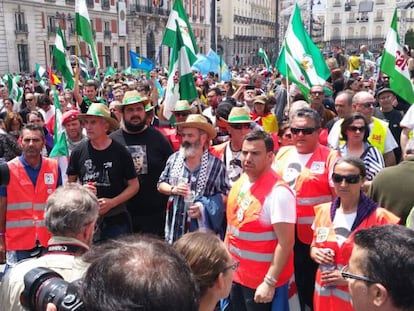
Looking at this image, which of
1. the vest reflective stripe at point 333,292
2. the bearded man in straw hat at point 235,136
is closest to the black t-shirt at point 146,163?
the bearded man in straw hat at point 235,136

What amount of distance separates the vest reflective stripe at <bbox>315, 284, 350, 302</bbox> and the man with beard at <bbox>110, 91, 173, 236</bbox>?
67.5 inches

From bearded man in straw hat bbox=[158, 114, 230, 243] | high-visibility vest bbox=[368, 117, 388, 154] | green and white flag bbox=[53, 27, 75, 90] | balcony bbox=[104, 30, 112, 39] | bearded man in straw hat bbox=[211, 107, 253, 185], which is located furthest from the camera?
balcony bbox=[104, 30, 112, 39]

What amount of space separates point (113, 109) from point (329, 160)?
385cm

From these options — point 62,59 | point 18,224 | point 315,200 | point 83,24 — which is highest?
point 83,24

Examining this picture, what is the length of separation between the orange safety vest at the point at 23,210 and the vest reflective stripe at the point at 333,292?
2173 mm

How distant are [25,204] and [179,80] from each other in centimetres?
271

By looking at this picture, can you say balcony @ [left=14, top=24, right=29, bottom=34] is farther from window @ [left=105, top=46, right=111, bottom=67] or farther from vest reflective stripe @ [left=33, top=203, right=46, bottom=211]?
vest reflective stripe @ [left=33, top=203, right=46, bottom=211]

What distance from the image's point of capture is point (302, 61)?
20.9 feet

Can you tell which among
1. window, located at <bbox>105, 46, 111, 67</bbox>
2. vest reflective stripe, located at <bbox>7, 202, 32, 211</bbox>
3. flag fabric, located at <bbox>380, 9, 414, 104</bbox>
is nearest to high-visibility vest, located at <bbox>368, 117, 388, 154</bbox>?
flag fabric, located at <bbox>380, 9, 414, 104</bbox>

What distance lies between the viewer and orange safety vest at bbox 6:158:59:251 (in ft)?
12.1

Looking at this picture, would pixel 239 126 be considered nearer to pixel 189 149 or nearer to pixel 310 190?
pixel 189 149

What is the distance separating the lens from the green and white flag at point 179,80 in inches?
223

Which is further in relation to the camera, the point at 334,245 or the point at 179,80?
the point at 179,80

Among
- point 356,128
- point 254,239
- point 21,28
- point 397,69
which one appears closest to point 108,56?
point 21,28
